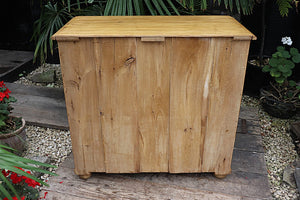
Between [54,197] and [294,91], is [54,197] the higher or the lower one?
the lower one

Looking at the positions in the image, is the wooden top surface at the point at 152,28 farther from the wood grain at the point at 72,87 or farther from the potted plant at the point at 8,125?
the potted plant at the point at 8,125

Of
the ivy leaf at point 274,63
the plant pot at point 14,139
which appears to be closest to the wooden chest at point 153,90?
the plant pot at point 14,139

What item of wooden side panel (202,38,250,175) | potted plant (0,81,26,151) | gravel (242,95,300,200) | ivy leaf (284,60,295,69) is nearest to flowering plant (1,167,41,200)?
potted plant (0,81,26,151)

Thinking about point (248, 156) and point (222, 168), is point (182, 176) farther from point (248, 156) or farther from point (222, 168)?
point (248, 156)

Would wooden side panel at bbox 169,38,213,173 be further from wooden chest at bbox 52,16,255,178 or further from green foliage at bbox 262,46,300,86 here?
green foliage at bbox 262,46,300,86

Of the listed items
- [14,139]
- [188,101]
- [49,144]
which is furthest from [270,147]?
[14,139]

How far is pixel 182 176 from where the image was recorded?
181 centimetres

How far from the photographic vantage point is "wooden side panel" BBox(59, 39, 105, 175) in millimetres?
1403

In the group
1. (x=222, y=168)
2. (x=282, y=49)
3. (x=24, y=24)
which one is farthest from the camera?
(x=24, y=24)

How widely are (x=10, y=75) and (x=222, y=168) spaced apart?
2.53 m

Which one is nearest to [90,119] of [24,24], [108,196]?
[108,196]

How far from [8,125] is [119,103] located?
95 centimetres

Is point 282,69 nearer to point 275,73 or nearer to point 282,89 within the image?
point 275,73

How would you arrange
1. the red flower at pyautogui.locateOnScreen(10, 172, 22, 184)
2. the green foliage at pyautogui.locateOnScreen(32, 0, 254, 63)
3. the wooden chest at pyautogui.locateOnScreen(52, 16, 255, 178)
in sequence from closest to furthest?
the red flower at pyautogui.locateOnScreen(10, 172, 22, 184) < the wooden chest at pyautogui.locateOnScreen(52, 16, 255, 178) < the green foliage at pyautogui.locateOnScreen(32, 0, 254, 63)
